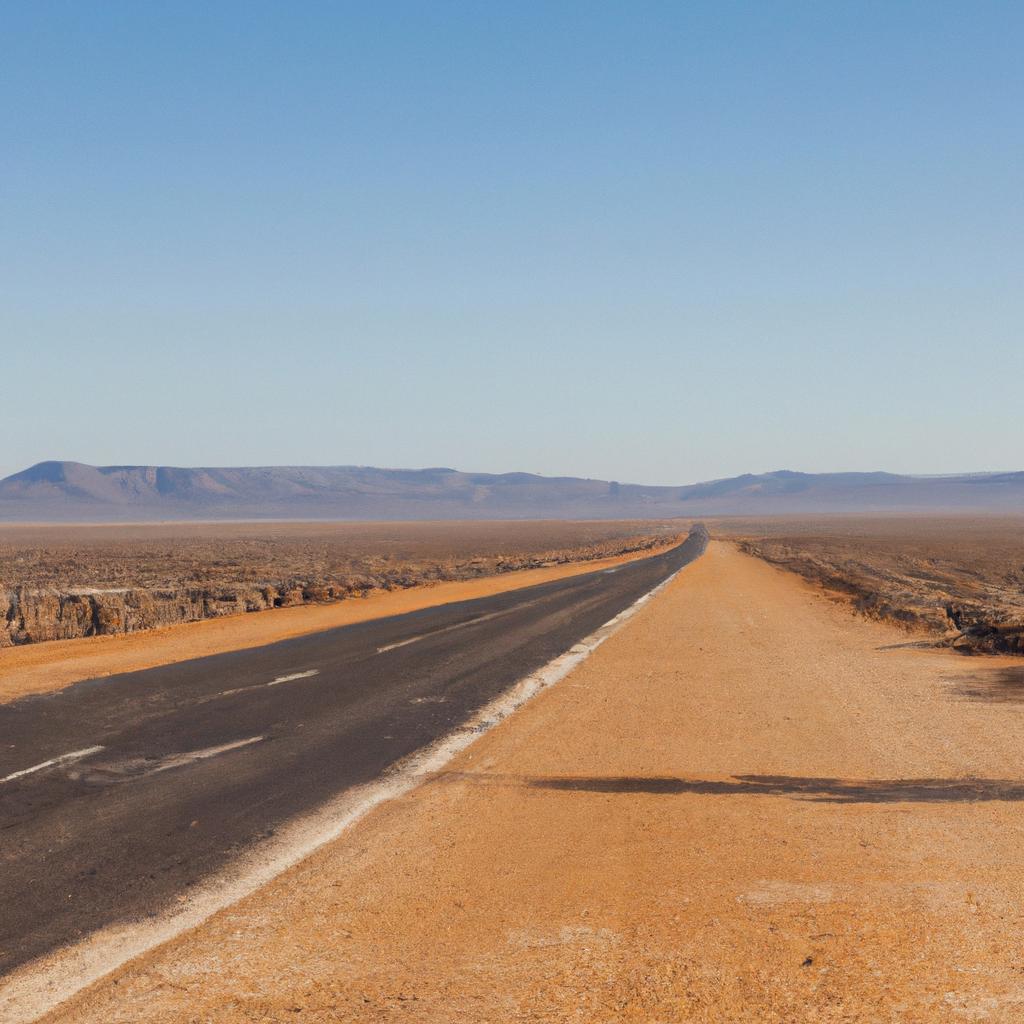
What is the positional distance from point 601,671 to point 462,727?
14.5 ft

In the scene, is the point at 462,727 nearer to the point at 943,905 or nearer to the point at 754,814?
the point at 754,814

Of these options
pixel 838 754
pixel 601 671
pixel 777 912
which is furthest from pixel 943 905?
pixel 601 671

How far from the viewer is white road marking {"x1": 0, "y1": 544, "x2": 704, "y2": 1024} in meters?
4.77

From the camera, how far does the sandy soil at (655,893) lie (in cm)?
470

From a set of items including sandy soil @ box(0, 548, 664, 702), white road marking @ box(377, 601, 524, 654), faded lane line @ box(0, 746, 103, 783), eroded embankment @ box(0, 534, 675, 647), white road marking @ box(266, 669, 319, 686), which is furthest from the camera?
eroded embankment @ box(0, 534, 675, 647)

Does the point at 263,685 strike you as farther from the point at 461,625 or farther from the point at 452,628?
the point at 461,625

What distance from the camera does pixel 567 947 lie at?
5254 mm

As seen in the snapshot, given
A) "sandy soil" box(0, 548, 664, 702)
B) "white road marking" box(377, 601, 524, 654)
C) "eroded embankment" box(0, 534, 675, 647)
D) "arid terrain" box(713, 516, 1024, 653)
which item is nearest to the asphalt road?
"white road marking" box(377, 601, 524, 654)

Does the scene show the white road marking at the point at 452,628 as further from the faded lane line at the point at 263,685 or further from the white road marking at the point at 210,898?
the white road marking at the point at 210,898

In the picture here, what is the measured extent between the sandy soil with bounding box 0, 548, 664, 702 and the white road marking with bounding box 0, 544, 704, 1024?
253 inches

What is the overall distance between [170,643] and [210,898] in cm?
1328

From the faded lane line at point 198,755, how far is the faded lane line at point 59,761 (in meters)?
0.88

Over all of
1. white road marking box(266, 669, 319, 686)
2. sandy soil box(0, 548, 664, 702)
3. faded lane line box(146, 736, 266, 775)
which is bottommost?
sandy soil box(0, 548, 664, 702)

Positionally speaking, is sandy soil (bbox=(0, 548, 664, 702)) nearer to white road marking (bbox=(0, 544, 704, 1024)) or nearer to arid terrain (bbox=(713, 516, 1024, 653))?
white road marking (bbox=(0, 544, 704, 1024))
